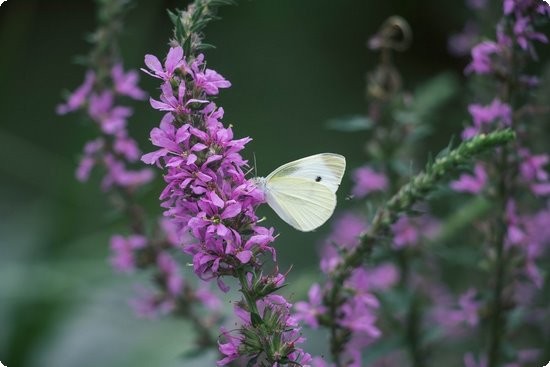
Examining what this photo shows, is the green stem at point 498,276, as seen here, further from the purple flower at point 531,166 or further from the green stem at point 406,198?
the green stem at point 406,198

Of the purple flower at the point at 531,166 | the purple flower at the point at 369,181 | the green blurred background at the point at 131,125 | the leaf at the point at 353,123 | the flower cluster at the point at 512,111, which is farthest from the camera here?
the green blurred background at the point at 131,125

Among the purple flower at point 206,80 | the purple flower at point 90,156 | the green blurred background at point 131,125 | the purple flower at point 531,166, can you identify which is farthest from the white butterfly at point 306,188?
the green blurred background at point 131,125

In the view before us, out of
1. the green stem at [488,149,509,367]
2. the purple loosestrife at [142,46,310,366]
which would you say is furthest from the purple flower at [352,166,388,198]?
the purple loosestrife at [142,46,310,366]

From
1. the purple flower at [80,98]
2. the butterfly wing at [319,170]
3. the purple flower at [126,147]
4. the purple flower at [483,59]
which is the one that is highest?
the purple flower at [80,98]

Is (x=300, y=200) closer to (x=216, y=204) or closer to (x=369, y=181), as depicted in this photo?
(x=216, y=204)

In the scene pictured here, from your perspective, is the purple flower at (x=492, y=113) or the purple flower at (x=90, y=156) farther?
the purple flower at (x=90, y=156)

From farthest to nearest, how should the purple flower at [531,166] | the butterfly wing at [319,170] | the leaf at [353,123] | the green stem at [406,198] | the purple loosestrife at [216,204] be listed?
the leaf at [353,123] < the purple flower at [531,166] < the butterfly wing at [319,170] < the green stem at [406,198] < the purple loosestrife at [216,204]

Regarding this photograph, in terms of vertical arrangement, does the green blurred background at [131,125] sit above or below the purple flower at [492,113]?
above
